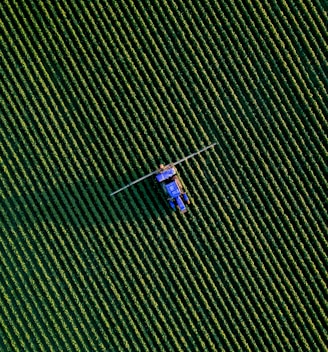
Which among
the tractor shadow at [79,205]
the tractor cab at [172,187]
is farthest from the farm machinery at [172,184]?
the tractor shadow at [79,205]

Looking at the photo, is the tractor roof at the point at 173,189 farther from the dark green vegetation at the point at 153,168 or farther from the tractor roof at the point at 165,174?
the dark green vegetation at the point at 153,168

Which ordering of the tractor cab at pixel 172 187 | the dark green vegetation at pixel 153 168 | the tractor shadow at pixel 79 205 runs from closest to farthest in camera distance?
the tractor cab at pixel 172 187, the dark green vegetation at pixel 153 168, the tractor shadow at pixel 79 205

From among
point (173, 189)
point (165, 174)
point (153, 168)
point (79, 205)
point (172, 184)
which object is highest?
point (79, 205)

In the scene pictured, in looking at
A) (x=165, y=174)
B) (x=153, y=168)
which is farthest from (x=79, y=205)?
(x=165, y=174)

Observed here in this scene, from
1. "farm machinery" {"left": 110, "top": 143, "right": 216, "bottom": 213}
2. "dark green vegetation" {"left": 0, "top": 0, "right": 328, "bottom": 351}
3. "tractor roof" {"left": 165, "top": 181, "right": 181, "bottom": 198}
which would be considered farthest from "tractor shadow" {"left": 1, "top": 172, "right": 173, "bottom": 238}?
"tractor roof" {"left": 165, "top": 181, "right": 181, "bottom": 198}

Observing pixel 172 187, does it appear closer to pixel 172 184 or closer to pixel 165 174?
pixel 172 184

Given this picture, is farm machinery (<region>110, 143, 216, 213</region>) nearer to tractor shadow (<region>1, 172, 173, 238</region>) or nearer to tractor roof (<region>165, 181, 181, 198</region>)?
tractor roof (<region>165, 181, 181, 198</region>)
